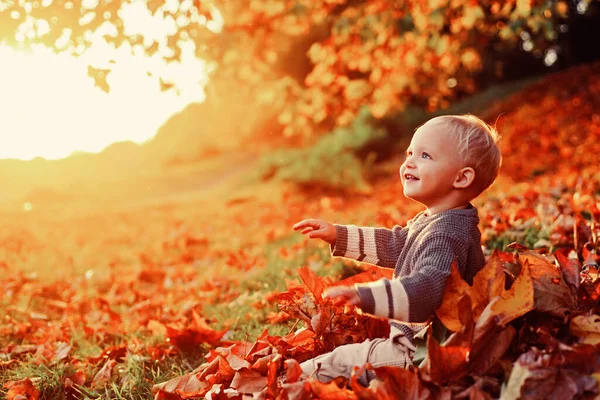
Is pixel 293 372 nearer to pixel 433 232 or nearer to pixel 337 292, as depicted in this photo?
pixel 337 292

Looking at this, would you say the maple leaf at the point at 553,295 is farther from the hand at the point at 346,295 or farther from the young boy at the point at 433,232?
the hand at the point at 346,295

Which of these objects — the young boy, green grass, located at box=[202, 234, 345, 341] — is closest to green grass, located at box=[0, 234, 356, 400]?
green grass, located at box=[202, 234, 345, 341]

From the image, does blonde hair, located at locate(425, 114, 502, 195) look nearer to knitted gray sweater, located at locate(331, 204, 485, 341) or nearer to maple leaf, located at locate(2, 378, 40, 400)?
knitted gray sweater, located at locate(331, 204, 485, 341)

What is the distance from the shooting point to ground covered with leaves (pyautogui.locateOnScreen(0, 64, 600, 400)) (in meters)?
1.61

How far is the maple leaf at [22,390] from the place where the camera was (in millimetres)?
2369

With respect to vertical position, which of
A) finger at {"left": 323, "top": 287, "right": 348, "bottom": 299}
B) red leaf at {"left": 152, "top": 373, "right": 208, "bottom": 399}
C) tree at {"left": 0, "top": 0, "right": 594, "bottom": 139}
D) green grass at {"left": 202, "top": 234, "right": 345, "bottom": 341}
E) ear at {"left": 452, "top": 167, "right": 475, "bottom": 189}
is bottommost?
green grass at {"left": 202, "top": 234, "right": 345, "bottom": 341}

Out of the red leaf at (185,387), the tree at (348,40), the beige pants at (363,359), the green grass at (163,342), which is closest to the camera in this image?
the beige pants at (363,359)

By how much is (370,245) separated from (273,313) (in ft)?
3.29

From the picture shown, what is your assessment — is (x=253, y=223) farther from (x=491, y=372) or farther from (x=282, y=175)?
(x=491, y=372)

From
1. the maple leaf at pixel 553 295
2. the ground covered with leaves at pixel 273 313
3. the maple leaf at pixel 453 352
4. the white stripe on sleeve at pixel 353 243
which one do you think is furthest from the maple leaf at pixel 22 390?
the maple leaf at pixel 553 295

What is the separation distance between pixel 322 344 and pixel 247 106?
20.5 m

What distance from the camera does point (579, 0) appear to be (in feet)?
51.3

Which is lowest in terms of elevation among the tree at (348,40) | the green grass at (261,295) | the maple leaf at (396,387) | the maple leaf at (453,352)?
the green grass at (261,295)

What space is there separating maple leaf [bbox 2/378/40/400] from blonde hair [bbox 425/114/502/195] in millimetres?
2070
